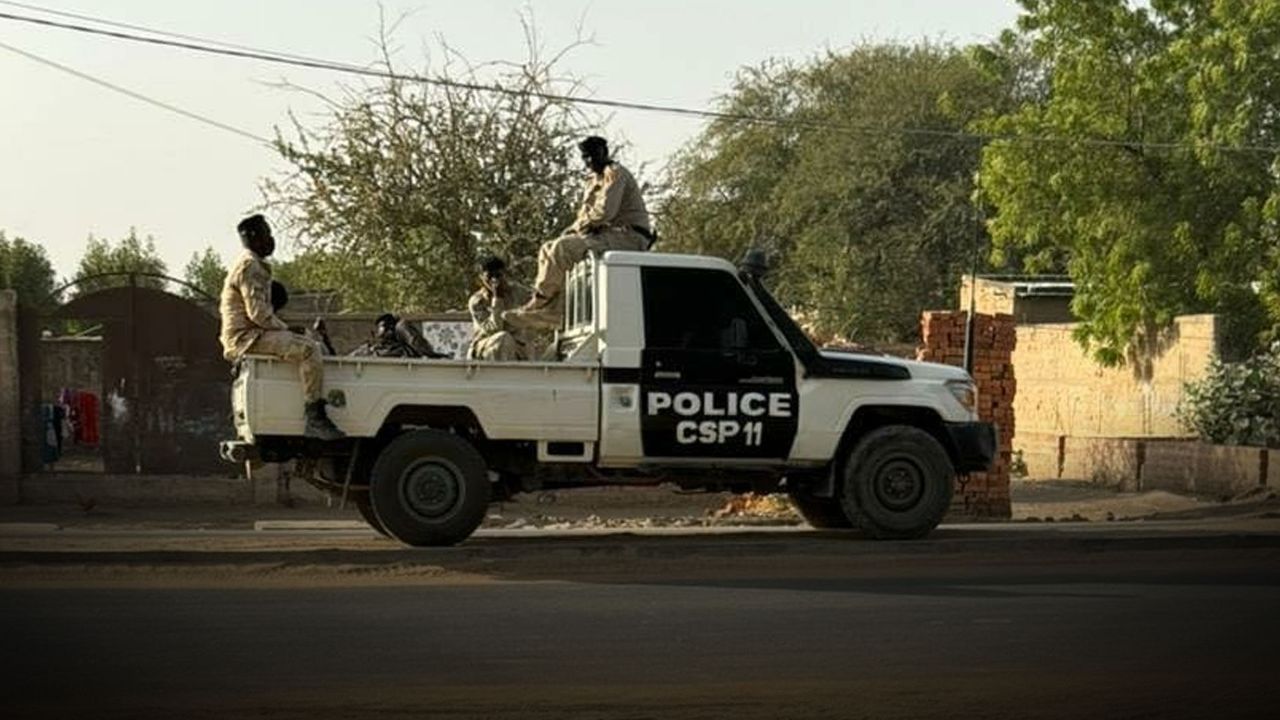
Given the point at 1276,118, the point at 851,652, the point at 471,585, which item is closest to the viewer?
the point at 851,652

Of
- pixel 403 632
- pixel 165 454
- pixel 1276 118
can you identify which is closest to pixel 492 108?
pixel 165 454

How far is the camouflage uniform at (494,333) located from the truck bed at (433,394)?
0.99 metres

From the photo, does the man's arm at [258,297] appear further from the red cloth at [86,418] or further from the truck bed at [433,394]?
the red cloth at [86,418]

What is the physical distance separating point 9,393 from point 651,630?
14114 mm

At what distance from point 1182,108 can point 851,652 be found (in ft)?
83.4

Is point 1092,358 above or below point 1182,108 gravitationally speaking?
below

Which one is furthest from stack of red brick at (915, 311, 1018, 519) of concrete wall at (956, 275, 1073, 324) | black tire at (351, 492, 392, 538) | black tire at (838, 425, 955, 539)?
concrete wall at (956, 275, 1073, 324)

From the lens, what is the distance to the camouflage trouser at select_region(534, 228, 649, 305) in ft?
49.4

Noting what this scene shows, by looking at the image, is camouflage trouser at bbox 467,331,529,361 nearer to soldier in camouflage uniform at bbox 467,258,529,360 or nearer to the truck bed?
soldier in camouflage uniform at bbox 467,258,529,360

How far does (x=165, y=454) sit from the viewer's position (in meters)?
23.0

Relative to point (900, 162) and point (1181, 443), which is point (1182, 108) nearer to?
point (1181, 443)

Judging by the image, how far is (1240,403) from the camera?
27.1 m

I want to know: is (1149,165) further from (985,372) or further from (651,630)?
(651,630)

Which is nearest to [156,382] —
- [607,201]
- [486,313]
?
[486,313]
